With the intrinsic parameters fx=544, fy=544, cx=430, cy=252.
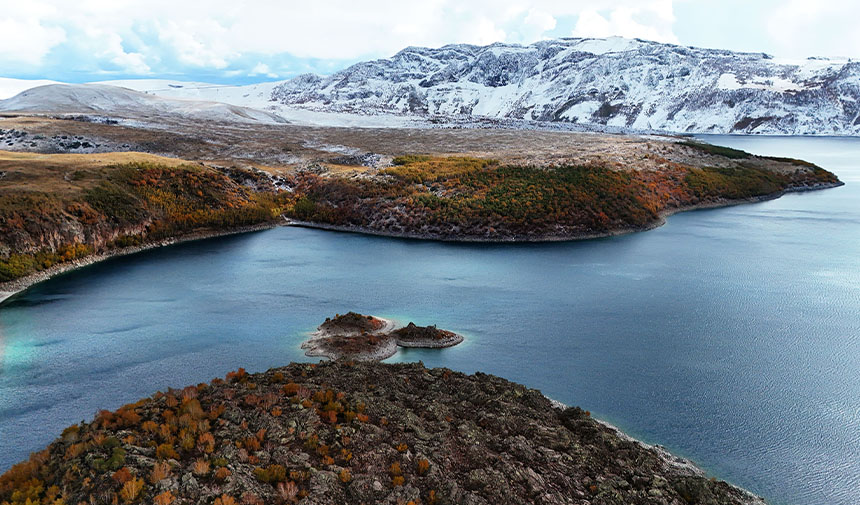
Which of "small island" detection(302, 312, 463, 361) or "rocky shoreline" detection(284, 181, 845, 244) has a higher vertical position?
"rocky shoreline" detection(284, 181, 845, 244)

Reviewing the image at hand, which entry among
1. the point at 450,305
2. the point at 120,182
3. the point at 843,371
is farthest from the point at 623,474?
the point at 120,182

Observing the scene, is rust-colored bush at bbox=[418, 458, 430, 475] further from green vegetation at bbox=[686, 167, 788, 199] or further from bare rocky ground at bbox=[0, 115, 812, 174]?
green vegetation at bbox=[686, 167, 788, 199]

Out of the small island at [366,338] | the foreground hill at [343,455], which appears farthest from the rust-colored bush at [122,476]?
the small island at [366,338]

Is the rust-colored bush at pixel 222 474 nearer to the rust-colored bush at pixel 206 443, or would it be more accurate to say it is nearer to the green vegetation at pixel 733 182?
the rust-colored bush at pixel 206 443

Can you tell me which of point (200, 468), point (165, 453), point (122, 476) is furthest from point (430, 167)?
point (122, 476)

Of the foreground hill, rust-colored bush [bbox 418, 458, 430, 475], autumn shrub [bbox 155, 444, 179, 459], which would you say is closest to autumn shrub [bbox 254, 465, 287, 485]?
the foreground hill

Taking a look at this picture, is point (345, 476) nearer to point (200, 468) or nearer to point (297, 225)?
point (200, 468)
